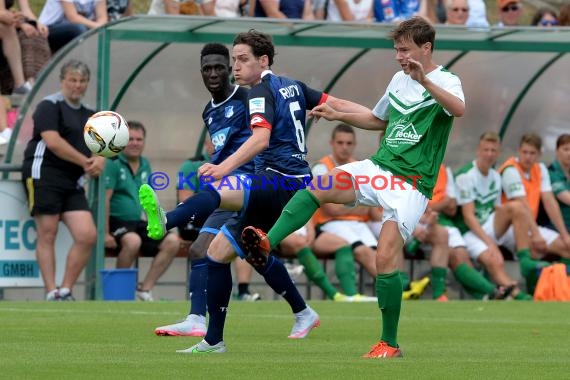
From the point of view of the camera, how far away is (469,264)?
1588cm

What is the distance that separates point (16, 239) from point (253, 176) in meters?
6.69

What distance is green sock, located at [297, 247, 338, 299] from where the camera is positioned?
15.0 metres

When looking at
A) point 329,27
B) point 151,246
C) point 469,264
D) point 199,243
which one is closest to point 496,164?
Result: point 469,264

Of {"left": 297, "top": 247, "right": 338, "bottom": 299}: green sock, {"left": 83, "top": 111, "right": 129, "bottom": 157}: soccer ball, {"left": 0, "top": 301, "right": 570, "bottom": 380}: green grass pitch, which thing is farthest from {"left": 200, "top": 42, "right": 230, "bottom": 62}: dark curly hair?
{"left": 297, "top": 247, "right": 338, "bottom": 299}: green sock

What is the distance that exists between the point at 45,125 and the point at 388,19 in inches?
224

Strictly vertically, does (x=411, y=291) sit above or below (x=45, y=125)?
below

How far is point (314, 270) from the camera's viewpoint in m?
15.0

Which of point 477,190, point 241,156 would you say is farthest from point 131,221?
point 241,156

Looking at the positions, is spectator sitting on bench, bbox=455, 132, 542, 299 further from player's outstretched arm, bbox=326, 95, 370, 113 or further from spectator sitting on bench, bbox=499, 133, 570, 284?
player's outstretched arm, bbox=326, 95, 370, 113

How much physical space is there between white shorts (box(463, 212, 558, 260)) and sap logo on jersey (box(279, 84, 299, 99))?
7366mm

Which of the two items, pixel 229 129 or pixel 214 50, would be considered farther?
pixel 214 50

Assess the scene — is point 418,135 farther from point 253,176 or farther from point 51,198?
point 51,198

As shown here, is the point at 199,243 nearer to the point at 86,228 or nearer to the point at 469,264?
the point at 86,228

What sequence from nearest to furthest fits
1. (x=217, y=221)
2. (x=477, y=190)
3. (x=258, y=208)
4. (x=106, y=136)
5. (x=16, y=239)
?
(x=258, y=208) < (x=217, y=221) < (x=106, y=136) < (x=16, y=239) < (x=477, y=190)
